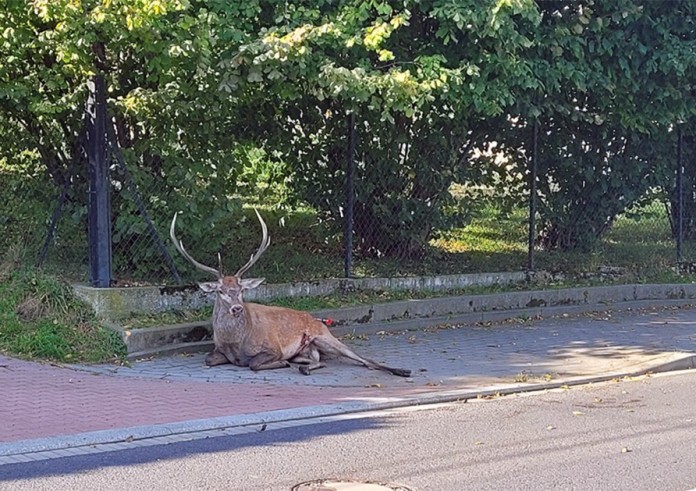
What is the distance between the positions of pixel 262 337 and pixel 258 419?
2272 millimetres

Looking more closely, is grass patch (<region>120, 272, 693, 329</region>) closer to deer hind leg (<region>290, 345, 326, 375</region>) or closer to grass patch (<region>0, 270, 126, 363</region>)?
grass patch (<region>0, 270, 126, 363</region>)

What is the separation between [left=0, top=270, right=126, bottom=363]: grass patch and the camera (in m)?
10.3

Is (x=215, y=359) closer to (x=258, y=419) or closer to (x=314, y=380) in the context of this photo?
(x=314, y=380)

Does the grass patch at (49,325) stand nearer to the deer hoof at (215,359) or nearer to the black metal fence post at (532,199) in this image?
the deer hoof at (215,359)

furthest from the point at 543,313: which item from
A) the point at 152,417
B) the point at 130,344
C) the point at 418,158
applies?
the point at 152,417

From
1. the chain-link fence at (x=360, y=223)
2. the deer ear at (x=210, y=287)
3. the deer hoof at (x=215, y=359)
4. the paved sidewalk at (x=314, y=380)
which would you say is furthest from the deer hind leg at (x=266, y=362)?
the chain-link fence at (x=360, y=223)

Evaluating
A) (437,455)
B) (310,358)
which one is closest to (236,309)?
(310,358)

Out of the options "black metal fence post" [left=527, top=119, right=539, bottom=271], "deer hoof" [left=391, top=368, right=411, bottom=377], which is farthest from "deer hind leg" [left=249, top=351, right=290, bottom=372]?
"black metal fence post" [left=527, top=119, right=539, bottom=271]

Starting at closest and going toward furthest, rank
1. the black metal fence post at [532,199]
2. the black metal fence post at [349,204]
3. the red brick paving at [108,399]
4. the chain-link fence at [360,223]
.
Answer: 1. the red brick paving at [108,399]
2. the chain-link fence at [360,223]
3. the black metal fence post at [349,204]
4. the black metal fence post at [532,199]

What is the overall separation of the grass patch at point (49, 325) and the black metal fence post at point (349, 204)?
362 centimetres

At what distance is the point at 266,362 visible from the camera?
1039 cm

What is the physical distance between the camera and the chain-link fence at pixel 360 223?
11875 mm

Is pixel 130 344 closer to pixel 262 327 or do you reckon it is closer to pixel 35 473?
pixel 262 327

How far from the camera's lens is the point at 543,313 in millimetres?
14094
